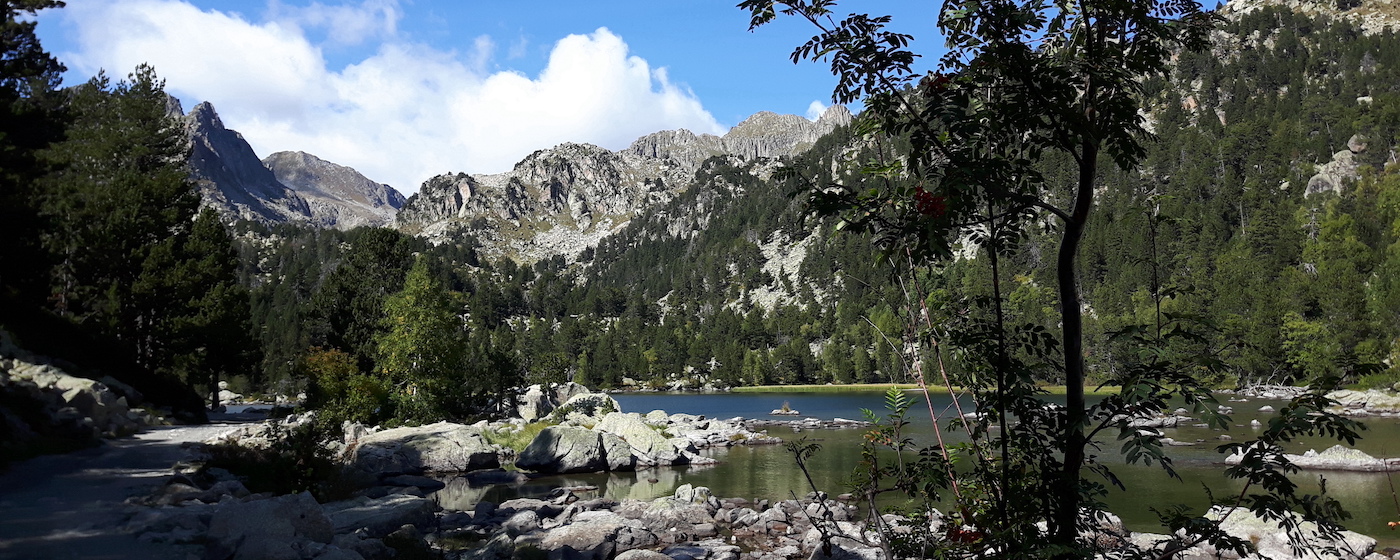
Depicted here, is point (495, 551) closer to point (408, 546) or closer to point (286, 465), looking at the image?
point (408, 546)

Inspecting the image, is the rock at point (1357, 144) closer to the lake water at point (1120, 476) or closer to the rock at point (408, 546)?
the lake water at point (1120, 476)

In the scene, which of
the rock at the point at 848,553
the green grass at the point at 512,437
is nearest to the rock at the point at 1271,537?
the rock at the point at 848,553

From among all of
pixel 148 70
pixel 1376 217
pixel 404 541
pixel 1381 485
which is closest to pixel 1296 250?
pixel 1376 217

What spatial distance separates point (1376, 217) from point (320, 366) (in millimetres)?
139360

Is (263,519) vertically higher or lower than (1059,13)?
lower

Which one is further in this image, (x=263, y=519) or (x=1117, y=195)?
(x=1117, y=195)

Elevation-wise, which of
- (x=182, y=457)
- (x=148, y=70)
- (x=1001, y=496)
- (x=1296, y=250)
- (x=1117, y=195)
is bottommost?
(x=182, y=457)

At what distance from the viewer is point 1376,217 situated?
104 m

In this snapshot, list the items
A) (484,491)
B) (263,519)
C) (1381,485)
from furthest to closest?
(484,491), (1381,485), (263,519)

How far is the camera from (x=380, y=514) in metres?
18.8

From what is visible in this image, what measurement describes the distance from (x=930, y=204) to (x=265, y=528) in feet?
41.5

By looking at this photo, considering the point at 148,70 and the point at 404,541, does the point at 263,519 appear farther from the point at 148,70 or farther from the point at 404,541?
the point at 148,70

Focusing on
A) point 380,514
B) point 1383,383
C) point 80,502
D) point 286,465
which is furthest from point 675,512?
point 1383,383

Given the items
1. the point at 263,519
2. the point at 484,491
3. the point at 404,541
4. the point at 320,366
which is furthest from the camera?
the point at 320,366
